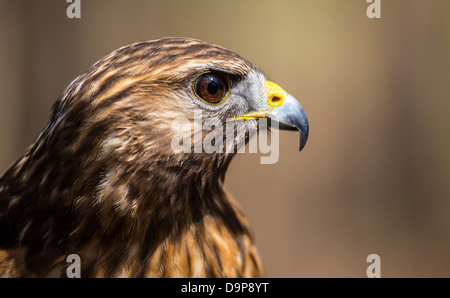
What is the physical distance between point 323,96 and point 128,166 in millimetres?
Result: 2497

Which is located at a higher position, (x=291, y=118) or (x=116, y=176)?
(x=291, y=118)

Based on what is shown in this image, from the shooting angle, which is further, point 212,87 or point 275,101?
point 275,101

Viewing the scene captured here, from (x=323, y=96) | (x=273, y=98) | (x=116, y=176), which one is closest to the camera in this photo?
(x=116, y=176)

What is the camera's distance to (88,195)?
1299mm

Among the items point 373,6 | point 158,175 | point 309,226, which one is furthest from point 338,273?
point 158,175

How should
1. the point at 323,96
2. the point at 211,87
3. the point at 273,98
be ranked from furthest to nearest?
1. the point at 323,96
2. the point at 273,98
3. the point at 211,87

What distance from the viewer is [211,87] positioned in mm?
1385

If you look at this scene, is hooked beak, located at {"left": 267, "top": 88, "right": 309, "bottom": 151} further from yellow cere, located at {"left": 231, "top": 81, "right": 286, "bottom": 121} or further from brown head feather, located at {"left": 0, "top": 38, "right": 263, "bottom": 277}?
brown head feather, located at {"left": 0, "top": 38, "right": 263, "bottom": 277}

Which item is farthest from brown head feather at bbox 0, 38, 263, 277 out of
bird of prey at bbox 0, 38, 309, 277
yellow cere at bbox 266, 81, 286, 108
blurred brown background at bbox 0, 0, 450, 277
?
blurred brown background at bbox 0, 0, 450, 277

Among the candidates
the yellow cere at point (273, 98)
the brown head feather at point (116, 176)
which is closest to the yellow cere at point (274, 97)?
the yellow cere at point (273, 98)

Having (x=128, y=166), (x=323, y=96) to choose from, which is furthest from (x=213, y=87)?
(x=323, y=96)

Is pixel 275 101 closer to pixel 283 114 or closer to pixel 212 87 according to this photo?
pixel 283 114

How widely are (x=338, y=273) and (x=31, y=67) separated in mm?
2877
